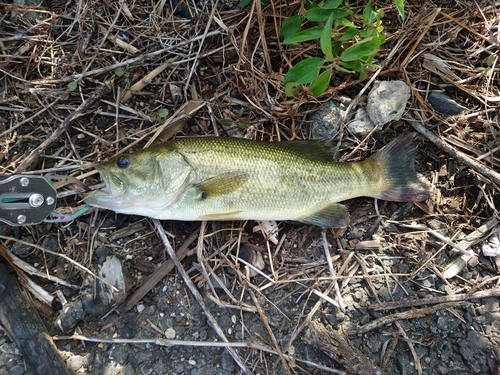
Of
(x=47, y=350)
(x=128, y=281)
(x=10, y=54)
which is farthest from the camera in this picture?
(x=10, y=54)

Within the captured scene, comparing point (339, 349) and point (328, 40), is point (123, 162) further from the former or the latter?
point (339, 349)

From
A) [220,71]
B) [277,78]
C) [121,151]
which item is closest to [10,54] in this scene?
[121,151]

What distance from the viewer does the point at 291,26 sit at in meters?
3.27

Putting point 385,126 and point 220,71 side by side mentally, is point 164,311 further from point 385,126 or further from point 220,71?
point 385,126

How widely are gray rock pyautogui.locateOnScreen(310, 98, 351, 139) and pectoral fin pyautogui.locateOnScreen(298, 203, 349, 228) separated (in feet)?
2.40

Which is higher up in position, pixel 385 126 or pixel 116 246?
pixel 385 126

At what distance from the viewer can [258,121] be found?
352 cm

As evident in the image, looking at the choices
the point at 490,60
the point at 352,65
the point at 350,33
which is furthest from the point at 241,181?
the point at 490,60

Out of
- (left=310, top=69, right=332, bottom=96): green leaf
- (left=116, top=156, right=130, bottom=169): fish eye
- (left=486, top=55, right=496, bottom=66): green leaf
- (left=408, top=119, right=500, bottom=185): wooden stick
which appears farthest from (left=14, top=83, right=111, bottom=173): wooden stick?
(left=486, top=55, right=496, bottom=66): green leaf

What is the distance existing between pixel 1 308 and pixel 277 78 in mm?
3312

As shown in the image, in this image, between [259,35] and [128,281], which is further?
[259,35]

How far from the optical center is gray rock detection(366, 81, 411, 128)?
341cm

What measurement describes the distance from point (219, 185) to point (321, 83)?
133cm

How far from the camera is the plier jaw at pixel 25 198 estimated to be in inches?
111
